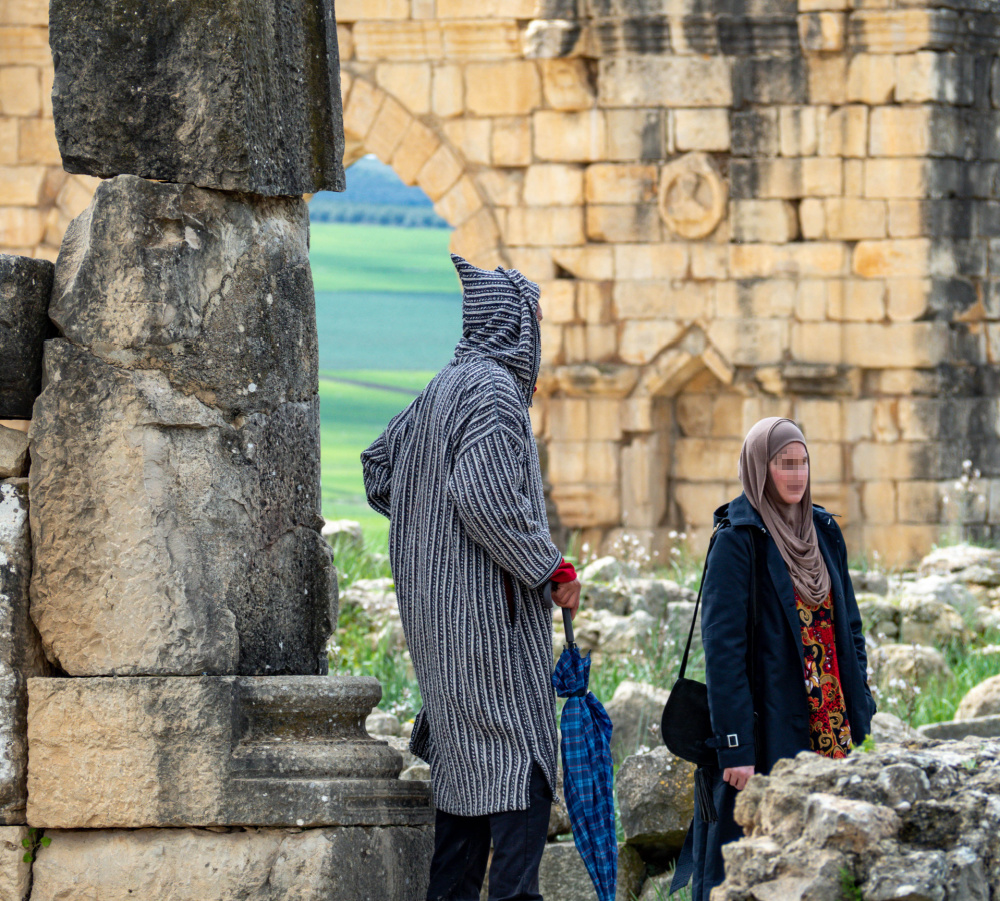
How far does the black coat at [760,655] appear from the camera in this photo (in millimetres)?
3941

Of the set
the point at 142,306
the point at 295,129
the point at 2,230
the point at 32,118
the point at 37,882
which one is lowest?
the point at 37,882

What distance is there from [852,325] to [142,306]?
8.43 m

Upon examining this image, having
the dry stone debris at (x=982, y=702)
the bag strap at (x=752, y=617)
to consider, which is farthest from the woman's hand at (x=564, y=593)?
the dry stone debris at (x=982, y=702)

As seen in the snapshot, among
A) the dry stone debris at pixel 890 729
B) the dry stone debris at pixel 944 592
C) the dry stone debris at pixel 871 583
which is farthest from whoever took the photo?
the dry stone debris at pixel 871 583

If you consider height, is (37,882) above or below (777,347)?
below

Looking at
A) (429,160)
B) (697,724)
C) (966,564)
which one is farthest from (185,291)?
(429,160)

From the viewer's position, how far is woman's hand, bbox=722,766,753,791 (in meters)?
3.88

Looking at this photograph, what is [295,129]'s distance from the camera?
14.2ft

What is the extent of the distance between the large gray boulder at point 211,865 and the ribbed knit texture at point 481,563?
29 cm

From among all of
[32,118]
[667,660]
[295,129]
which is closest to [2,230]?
[32,118]

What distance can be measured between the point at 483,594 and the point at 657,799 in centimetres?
136

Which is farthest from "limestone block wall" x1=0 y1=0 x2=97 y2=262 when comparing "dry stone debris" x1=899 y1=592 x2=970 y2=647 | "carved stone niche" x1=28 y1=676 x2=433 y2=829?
"carved stone niche" x1=28 y1=676 x2=433 y2=829

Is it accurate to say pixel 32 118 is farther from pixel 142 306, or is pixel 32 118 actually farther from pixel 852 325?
pixel 142 306

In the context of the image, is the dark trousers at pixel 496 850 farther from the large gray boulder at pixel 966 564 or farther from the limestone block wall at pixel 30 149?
the limestone block wall at pixel 30 149
